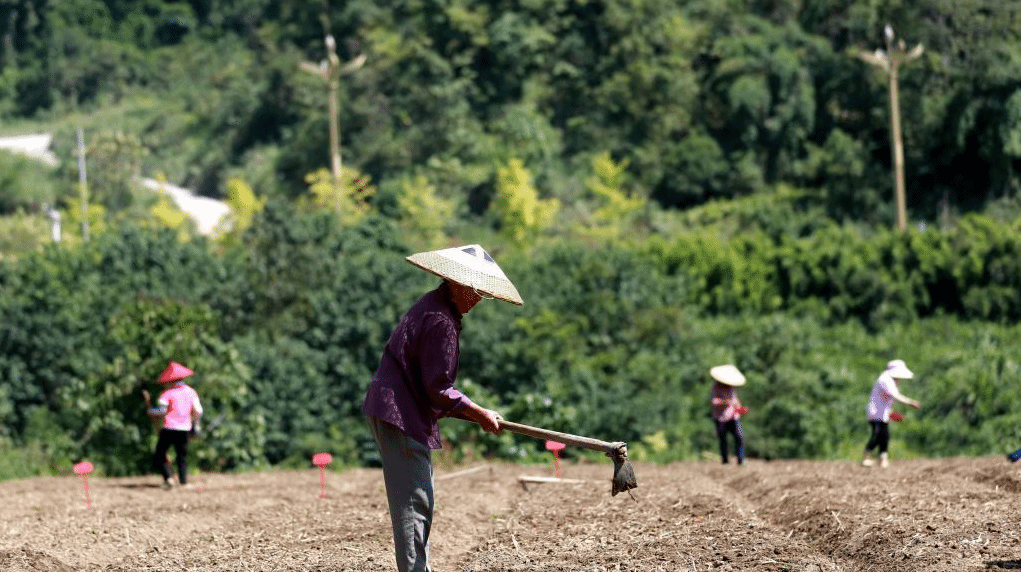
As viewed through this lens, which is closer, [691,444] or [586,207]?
[691,444]

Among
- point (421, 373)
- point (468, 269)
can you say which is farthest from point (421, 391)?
point (468, 269)

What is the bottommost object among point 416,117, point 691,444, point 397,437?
point 691,444

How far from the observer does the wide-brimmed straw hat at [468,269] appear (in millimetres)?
7262

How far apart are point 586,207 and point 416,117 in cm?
975

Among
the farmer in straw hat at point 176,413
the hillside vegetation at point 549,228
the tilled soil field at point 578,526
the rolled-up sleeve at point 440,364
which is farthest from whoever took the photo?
the hillside vegetation at point 549,228

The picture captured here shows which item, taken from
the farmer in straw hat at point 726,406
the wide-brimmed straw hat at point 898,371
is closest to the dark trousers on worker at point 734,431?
the farmer in straw hat at point 726,406

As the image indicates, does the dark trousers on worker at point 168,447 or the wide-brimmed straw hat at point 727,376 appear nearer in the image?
the dark trousers on worker at point 168,447

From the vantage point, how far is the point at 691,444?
80.9 ft

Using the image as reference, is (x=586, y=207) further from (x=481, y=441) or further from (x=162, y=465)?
(x=162, y=465)

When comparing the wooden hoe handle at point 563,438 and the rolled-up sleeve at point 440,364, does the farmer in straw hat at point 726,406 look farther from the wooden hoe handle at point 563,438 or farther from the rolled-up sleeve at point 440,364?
the rolled-up sleeve at point 440,364

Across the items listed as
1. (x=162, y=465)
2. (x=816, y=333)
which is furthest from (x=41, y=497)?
(x=816, y=333)

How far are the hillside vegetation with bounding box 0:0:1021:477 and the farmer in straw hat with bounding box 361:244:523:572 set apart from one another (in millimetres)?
13065

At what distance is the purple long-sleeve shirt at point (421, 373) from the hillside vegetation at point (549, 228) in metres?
13.1

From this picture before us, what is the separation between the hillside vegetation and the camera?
24.4 m
